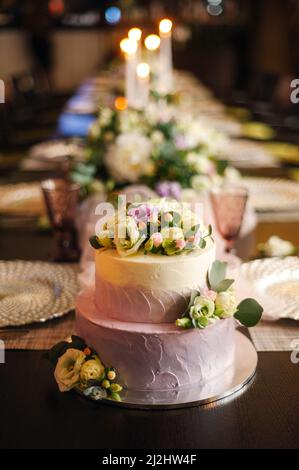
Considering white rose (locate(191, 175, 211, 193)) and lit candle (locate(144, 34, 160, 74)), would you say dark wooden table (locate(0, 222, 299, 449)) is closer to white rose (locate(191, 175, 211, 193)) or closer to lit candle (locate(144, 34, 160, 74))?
white rose (locate(191, 175, 211, 193))

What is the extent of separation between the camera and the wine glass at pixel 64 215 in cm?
208

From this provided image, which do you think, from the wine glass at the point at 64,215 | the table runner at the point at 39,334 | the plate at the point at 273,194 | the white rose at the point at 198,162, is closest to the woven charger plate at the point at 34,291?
the table runner at the point at 39,334

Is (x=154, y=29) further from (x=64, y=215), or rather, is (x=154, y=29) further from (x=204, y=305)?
(x=204, y=305)

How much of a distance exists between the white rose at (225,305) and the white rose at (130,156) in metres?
1.13

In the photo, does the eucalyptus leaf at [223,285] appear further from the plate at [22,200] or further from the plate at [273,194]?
the plate at [22,200]

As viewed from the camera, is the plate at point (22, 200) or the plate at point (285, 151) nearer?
the plate at point (22, 200)

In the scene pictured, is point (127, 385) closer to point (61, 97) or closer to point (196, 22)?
point (61, 97)

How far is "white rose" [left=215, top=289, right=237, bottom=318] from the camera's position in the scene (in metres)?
1.25

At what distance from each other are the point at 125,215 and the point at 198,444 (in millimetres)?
440

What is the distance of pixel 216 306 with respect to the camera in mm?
1264

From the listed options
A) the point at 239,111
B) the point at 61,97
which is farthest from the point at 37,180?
the point at 61,97

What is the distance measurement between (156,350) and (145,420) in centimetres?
12

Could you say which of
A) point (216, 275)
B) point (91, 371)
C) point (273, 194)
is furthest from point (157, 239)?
point (273, 194)

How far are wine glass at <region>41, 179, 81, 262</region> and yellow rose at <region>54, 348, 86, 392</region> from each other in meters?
0.88
